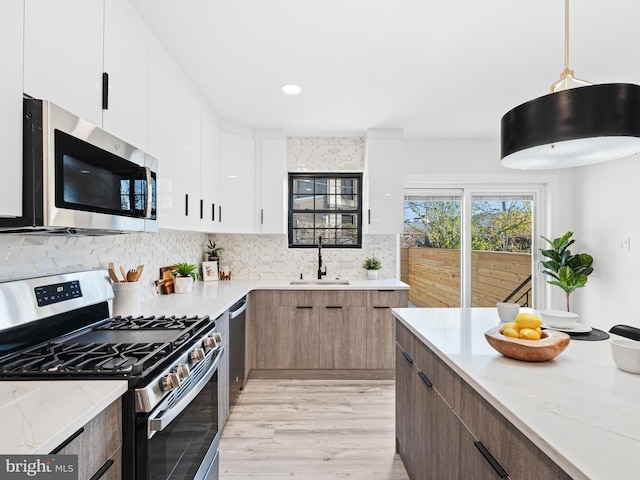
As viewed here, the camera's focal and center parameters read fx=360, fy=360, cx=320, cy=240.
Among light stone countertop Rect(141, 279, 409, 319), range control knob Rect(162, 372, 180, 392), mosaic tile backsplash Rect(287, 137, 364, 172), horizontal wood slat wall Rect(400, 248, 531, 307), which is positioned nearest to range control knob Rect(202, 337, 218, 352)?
light stone countertop Rect(141, 279, 409, 319)

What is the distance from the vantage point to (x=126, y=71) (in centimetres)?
170

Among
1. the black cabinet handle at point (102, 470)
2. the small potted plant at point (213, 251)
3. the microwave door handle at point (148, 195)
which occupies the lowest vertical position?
the black cabinet handle at point (102, 470)

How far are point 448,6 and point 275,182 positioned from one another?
228 cm

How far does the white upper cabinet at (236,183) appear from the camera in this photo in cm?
356

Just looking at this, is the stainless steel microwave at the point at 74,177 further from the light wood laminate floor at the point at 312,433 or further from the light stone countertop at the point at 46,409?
the light wood laminate floor at the point at 312,433

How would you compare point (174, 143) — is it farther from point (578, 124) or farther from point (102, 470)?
point (578, 124)

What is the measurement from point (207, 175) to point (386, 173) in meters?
1.77

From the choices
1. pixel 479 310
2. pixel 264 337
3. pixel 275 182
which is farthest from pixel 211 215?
pixel 479 310

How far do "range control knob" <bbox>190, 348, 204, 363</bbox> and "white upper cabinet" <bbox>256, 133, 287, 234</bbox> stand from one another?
2.22 m

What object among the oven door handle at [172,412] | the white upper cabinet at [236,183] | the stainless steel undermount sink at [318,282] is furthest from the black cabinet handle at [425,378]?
the white upper cabinet at [236,183]

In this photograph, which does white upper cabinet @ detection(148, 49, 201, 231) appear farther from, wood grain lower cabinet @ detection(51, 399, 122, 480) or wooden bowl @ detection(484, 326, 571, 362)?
wooden bowl @ detection(484, 326, 571, 362)

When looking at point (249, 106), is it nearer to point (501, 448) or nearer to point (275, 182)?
point (275, 182)

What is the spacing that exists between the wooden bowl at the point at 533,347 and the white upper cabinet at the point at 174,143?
1857mm

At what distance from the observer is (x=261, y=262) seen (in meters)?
4.05
